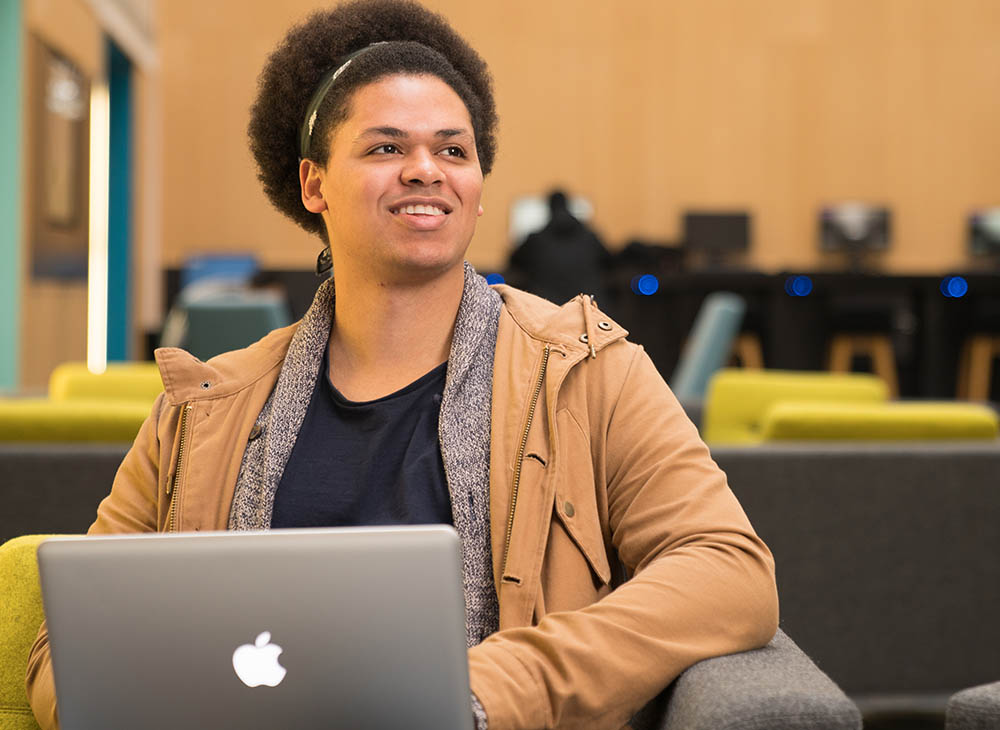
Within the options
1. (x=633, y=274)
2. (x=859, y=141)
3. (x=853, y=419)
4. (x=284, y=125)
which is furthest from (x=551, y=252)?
(x=284, y=125)

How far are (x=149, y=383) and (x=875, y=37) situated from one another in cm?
879

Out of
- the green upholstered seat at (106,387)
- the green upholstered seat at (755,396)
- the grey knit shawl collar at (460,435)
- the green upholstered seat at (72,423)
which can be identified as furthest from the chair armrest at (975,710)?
the green upholstered seat at (755,396)

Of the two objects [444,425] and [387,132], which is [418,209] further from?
[444,425]

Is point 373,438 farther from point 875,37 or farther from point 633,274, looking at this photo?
point 875,37

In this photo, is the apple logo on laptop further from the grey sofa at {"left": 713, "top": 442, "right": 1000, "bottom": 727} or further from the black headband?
the grey sofa at {"left": 713, "top": 442, "right": 1000, "bottom": 727}

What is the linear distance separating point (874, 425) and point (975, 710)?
5.95 feet

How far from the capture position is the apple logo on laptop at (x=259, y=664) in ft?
3.34

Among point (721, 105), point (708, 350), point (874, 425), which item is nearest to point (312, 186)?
point (874, 425)

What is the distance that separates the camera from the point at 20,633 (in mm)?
1444

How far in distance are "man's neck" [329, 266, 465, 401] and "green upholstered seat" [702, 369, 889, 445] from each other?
9.75ft

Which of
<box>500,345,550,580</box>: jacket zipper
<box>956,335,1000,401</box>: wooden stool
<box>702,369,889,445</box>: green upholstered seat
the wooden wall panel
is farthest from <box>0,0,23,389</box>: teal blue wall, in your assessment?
<box>956,335,1000,401</box>: wooden stool

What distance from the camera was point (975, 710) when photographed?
45.6 inches

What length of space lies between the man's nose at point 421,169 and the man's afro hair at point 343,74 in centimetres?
12

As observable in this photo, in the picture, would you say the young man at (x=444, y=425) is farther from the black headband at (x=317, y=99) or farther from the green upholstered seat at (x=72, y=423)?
the green upholstered seat at (x=72, y=423)
